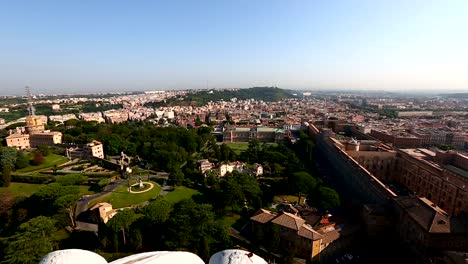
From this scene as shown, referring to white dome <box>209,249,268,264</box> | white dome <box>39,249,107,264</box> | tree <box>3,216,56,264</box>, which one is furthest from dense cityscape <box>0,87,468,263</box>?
white dome <box>39,249,107,264</box>

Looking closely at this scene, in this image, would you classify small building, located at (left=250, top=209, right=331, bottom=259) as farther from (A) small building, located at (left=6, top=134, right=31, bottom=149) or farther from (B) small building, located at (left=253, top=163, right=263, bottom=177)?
(A) small building, located at (left=6, top=134, right=31, bottom=149)

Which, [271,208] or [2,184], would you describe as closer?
Result: [271,208]

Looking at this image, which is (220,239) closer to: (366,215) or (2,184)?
(366,215)

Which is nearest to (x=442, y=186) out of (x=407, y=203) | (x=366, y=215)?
(x=407, y=203)

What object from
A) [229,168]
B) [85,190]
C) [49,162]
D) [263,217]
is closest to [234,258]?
[263,217]

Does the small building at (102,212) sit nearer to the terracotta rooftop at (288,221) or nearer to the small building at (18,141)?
the terracotta rooftop at (288,221)

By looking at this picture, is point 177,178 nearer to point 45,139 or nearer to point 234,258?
point 234,258

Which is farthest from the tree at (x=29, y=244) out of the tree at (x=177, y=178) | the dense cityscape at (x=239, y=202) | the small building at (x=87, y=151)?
the small building at (x=87, y=151)
